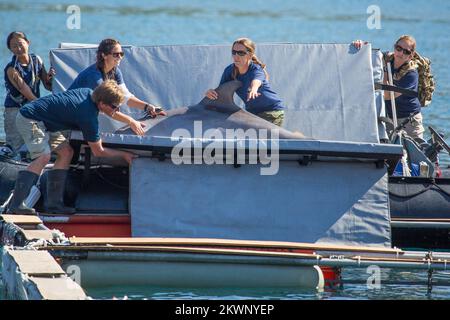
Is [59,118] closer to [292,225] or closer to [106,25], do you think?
[292,225]

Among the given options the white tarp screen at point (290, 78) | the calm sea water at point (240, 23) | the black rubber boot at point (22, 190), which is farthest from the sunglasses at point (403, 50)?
the calm sea water at point (240, 23)

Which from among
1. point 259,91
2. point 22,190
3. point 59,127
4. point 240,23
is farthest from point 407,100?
point 240,23

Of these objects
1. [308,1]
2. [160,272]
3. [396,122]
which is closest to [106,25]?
[308,1]

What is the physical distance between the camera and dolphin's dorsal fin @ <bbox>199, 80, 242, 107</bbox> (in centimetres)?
1029

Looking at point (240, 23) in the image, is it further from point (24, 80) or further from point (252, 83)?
point (252, 83)

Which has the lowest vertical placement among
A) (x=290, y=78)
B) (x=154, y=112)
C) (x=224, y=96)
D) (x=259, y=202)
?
(x=259, y=202)

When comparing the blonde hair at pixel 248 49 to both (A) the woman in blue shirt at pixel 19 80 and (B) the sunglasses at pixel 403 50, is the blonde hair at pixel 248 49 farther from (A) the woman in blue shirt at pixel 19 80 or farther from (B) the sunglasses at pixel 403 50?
(A) the woman in blue shirt at pixel 19 80

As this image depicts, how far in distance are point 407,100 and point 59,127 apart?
3785 mm

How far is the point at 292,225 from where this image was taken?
991cm

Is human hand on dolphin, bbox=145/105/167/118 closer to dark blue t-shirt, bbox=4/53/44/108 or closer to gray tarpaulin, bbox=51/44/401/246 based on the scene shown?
gray tarpaulin, bbox=51/44/401/246

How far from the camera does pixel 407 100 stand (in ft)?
39.6

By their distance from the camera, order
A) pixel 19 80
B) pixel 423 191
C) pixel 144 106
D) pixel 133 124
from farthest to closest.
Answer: pixel 19 80 → pixel 423 191 → pixel 144 106 → pixel 133 124

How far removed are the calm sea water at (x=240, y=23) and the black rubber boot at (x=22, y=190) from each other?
7604 mm

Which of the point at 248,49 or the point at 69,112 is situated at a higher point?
the point at 248,49
